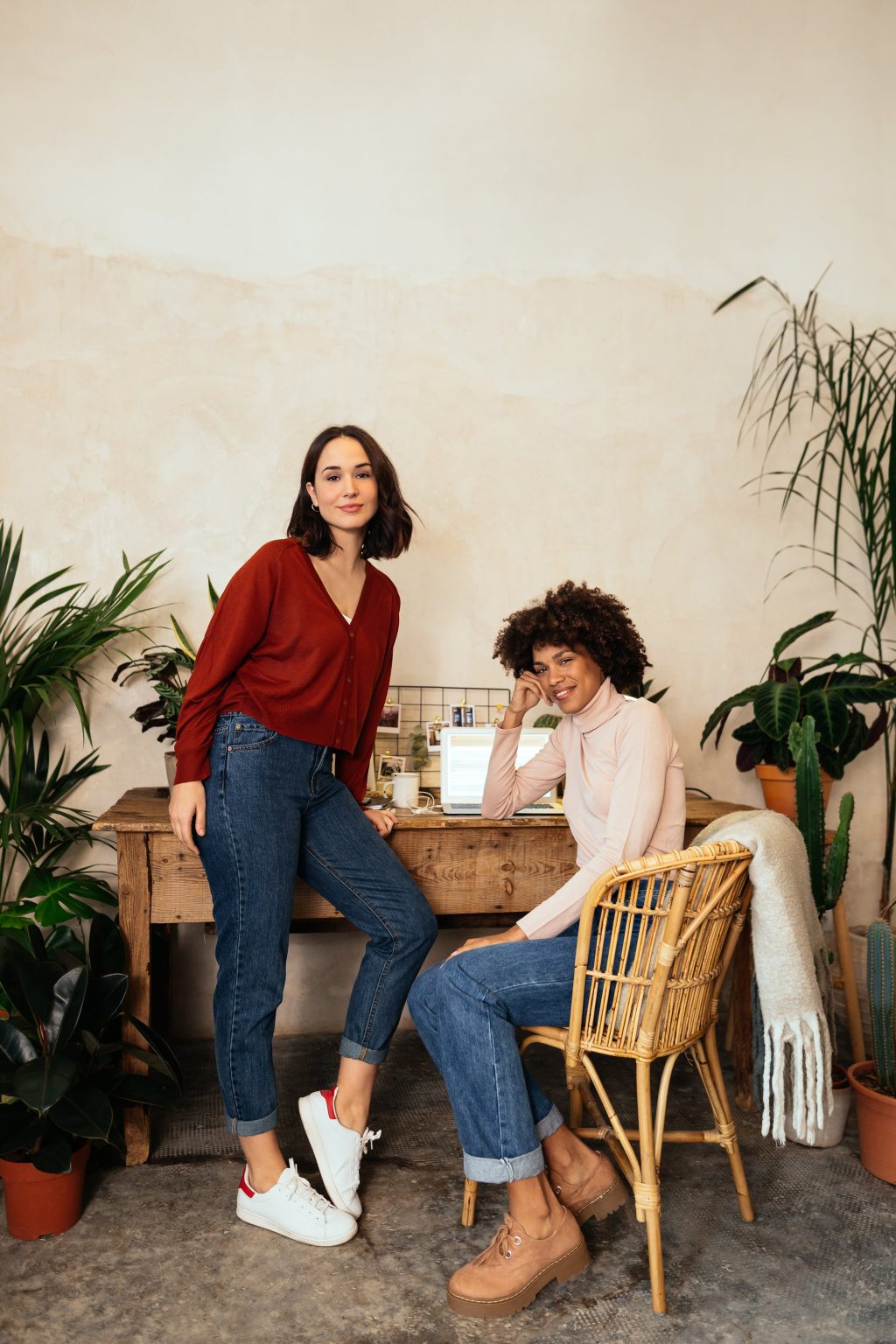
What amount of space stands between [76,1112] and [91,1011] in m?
0.25

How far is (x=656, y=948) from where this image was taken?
1.91 meters

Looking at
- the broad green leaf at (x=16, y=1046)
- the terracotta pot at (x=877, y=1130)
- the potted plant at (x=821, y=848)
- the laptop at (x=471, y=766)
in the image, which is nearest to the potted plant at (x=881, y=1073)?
the terracotta pot at (x=877, y=1130)

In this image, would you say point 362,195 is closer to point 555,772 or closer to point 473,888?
point 555,772

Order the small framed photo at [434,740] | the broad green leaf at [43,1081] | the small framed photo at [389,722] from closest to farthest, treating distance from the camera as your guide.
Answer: the broad green leaf at [43,1081], the small framed photo at [434,740], the small framed photo at [389,722]

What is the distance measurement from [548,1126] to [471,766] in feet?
3.10

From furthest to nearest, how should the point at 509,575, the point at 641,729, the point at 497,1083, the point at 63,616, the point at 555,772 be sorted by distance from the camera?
the point at 509,575
the point at 63,616
the point at 555,772
the point at 641,729
the point at 497,1083

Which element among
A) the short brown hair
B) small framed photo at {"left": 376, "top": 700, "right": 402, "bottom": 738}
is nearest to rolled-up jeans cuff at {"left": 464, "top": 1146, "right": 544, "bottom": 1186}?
the short brown hair

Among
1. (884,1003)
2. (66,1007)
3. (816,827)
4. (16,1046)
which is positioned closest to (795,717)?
(816,827)

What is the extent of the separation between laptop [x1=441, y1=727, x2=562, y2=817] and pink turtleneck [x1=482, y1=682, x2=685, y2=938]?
0.29 meters

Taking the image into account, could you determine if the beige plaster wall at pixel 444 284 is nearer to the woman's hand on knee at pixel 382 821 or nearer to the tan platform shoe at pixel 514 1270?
the woman's hand on knee at pixel 382 821

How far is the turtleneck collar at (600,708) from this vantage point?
222cm

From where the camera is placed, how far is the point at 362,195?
326cm

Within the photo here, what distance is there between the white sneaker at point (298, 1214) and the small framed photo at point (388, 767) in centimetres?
115

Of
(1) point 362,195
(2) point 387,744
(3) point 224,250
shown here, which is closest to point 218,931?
(2) point 387,744
